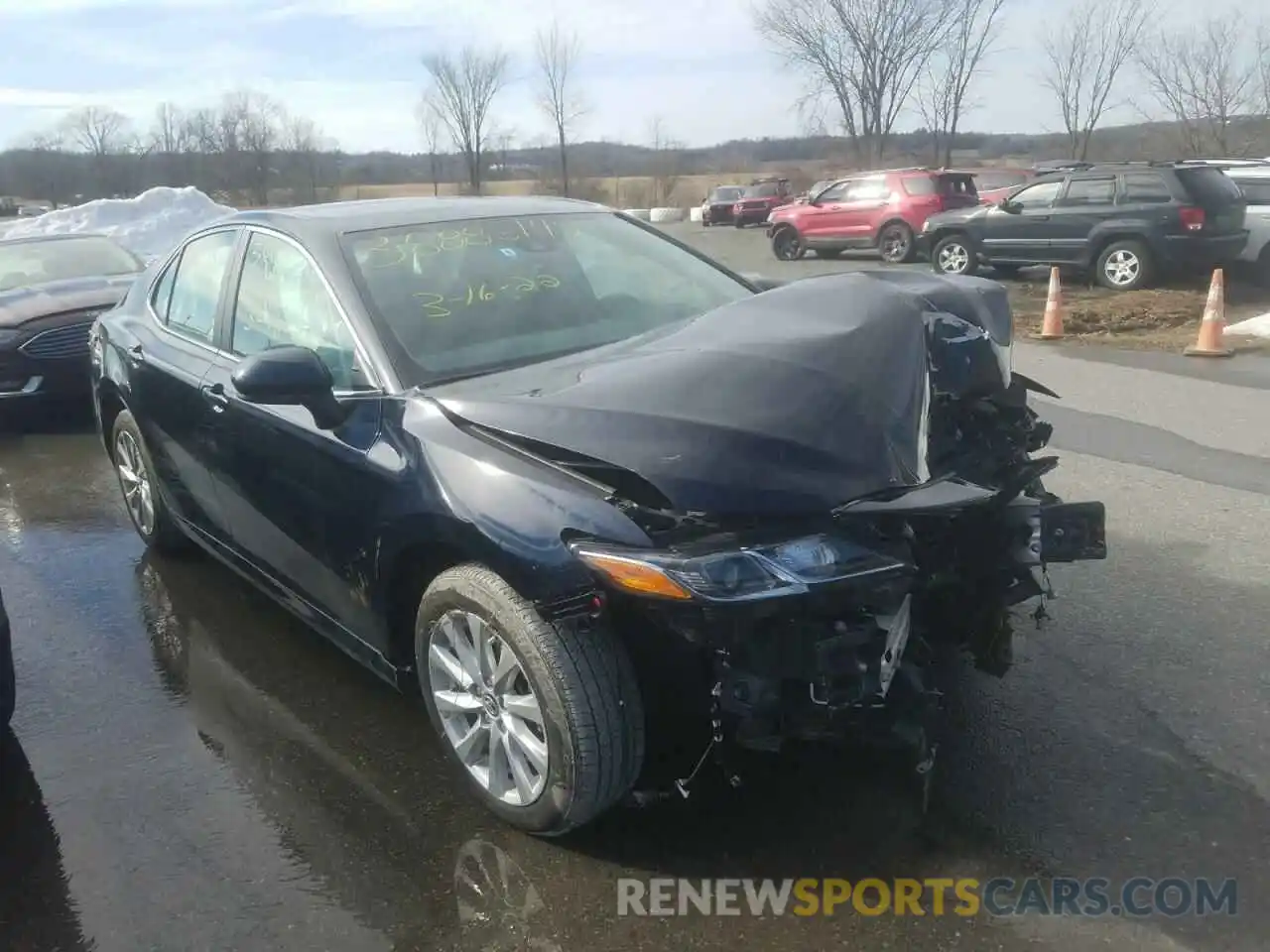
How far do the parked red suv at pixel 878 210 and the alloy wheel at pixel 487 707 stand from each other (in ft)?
55.7

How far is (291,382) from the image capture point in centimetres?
307

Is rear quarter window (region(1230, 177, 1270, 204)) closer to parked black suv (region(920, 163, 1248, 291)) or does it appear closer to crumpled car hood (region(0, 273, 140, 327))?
parked black suv (region(920, 163, 1248, 291))

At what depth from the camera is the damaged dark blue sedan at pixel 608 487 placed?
8.23ft

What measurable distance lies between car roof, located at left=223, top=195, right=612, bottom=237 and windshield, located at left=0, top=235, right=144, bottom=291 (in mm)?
5911

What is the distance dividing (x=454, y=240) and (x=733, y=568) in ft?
6.38

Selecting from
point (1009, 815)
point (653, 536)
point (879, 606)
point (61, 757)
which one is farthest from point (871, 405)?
point (61, 757)

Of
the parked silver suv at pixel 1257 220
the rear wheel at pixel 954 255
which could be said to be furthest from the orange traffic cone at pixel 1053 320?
the rear wheel at pixel 954 255

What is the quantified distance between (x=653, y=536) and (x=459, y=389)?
919mm

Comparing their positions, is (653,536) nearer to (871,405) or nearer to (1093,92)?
(871,405)

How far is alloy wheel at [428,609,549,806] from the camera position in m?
2.77

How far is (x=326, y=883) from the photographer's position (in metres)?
2.77

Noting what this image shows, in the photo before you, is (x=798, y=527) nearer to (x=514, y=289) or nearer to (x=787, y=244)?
(x=514, y=289)

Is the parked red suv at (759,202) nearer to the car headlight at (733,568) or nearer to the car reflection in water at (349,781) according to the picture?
the car reflection in water at (349,781)

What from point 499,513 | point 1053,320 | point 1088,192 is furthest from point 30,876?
point 1088,192
